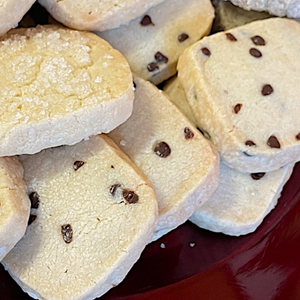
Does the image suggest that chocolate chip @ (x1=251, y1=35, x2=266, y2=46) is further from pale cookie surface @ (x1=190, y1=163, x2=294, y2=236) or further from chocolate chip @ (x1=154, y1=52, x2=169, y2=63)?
pale cookie surface @ (x1=190, y1=163, x2=294, y2=236)

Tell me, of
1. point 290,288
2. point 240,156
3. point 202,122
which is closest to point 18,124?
point 202,122

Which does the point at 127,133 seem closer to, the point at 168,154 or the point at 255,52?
the point at 168,154

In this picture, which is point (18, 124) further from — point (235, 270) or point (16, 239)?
point (235, 270)

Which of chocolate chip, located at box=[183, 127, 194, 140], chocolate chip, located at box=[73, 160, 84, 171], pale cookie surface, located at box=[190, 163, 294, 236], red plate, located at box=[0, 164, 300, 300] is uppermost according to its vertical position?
chocolate chip, located at box=[73, 160, 84, 171]

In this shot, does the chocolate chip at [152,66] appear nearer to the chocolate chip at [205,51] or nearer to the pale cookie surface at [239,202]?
the chocolate chip at [205,51]

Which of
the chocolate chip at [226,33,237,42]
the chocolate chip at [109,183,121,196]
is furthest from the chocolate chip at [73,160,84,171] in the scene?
the chocolate chip at [226,33,237,42]

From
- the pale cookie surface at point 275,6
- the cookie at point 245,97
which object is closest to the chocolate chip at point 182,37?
the cookie at point 245,97
